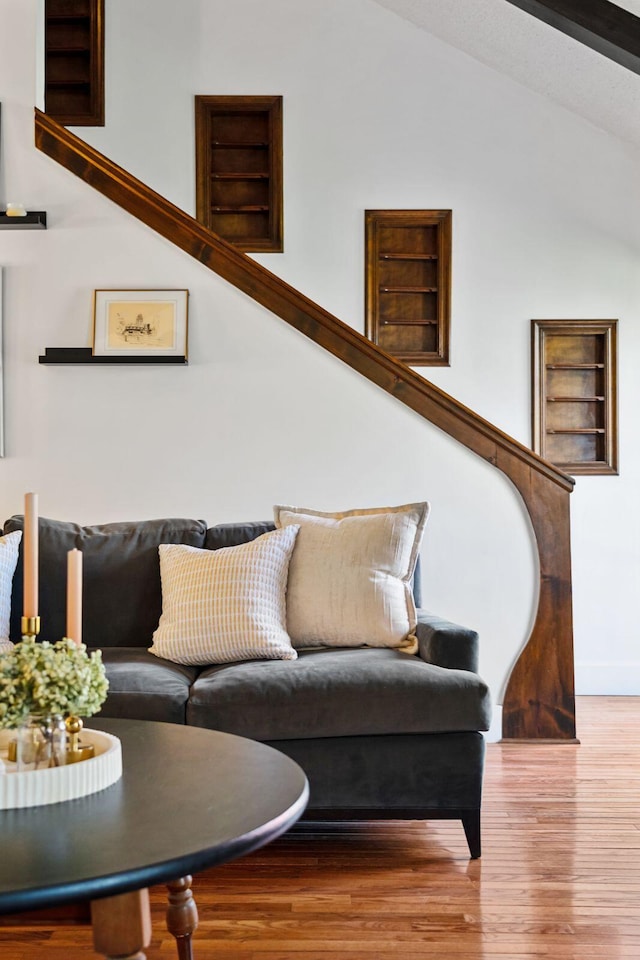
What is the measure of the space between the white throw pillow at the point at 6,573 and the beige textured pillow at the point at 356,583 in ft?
2.87

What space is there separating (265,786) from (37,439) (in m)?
2.59

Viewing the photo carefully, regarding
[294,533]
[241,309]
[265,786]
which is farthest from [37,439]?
[265,786]

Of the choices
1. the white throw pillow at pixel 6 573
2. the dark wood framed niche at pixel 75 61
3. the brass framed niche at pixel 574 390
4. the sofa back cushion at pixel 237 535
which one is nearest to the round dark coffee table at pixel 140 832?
the white throw pillow at pixel 6 573

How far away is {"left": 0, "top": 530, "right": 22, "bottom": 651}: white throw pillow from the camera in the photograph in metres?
2.91

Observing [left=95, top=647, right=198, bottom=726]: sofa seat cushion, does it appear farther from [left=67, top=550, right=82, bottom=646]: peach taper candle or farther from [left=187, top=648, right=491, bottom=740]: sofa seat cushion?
[left=67, top=550, right=82, bottom=646]: peach taper candle

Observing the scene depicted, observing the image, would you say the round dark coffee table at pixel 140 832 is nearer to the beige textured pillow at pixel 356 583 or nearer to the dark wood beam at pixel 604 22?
the beige textured pillow at pixel 356 583

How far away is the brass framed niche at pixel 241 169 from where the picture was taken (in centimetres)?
526

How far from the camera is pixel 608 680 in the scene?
4.85m

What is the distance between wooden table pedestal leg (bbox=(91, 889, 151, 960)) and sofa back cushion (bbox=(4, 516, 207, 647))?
1952 millimetres

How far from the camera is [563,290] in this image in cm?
516

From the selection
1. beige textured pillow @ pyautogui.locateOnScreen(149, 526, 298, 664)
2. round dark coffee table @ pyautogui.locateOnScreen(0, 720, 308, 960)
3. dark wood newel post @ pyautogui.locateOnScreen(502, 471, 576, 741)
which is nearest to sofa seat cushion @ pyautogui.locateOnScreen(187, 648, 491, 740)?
beige textured pillow @ pyautogui.locateOnScreen(149, 526, 298, 664)

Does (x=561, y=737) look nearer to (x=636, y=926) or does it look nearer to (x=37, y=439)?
(x=636, y=926)

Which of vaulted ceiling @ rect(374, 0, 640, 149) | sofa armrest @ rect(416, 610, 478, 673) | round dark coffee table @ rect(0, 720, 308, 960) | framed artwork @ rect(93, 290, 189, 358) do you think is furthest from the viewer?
vaulted ceiling @ rect(374, 0, 640, 149)

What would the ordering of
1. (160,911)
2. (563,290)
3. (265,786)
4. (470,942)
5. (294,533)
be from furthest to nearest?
(563,290), (294,533), (160,911), (470,942), (265,786)
